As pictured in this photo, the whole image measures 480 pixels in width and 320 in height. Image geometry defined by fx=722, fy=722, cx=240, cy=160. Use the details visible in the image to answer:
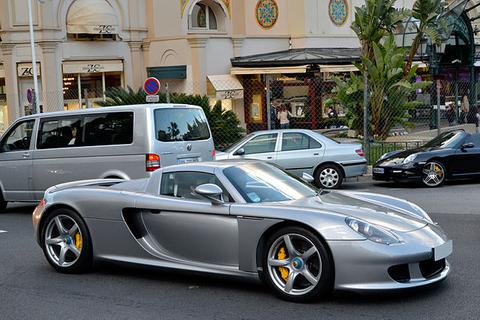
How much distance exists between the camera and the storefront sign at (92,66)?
30859 mm

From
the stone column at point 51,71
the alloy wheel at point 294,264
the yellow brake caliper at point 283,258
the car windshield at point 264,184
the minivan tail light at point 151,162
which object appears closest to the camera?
the alloy wheel at point 294,264

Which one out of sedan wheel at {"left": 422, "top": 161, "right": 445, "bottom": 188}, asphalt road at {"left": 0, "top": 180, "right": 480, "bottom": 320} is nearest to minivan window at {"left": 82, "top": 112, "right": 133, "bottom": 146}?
asphalt road at {"left": 0, "top": 180, "right": 480, "bottom": 320}

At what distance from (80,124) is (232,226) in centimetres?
632

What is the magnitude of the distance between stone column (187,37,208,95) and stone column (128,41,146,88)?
8.72ft

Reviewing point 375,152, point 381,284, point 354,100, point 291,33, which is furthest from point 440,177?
point 291,33

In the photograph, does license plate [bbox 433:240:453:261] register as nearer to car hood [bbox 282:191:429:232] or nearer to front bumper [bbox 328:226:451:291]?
front bumper [bbox 328:226:451:291]

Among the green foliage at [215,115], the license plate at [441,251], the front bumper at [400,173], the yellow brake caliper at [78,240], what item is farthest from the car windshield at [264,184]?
the green foliage at [215,115]

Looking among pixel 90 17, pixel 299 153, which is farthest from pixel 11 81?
pixel 299 153

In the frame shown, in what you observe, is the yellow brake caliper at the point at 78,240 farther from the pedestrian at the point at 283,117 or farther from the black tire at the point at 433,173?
the pedestrian at the point at 283,117

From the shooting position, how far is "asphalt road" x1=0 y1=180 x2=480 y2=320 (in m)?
6.05

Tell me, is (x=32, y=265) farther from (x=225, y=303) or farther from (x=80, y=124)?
(x=80, y=124)

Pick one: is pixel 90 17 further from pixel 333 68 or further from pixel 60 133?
pixel 60 133

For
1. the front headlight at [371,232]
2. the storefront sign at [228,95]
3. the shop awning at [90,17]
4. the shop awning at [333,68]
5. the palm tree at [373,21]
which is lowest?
the front headlight at [371,232]

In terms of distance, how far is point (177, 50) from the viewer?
32.2 m
